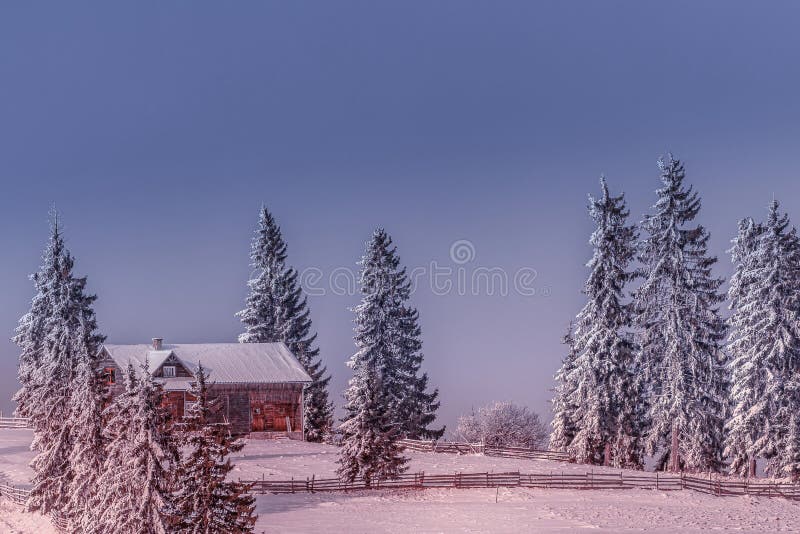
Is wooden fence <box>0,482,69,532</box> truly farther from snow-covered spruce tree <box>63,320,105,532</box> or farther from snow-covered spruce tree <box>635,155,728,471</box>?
snow-covered spruce tree <box>635,155,728,471</box>

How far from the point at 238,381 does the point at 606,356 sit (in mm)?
26325

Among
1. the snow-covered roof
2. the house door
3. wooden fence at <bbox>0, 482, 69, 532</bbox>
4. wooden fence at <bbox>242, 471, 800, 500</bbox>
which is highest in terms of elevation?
the snow-covered roof

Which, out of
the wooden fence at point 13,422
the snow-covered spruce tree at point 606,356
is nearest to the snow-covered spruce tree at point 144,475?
the snow-covered spruce tree at point 606,356

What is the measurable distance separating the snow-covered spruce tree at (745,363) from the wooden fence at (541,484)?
3.75m

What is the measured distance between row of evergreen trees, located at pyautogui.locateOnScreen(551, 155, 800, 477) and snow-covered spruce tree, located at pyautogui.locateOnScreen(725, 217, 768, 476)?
7cm

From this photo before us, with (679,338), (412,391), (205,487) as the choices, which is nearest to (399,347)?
(412,391)

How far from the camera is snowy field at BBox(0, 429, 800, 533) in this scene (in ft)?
114

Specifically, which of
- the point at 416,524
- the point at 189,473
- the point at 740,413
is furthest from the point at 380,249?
the point at 189,473

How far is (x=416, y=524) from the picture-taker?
3469 cm

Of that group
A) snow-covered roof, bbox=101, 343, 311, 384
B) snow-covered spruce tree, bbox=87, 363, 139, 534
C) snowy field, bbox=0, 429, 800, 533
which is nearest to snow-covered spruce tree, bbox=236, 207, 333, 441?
snow-covered roof, bbox=101, 343, 311, 384

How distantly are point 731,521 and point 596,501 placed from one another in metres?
6.10

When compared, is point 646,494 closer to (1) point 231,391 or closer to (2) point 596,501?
(2) point 596,501

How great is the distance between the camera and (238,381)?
63.0 meters

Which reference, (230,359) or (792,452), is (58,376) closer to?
(230,359)
